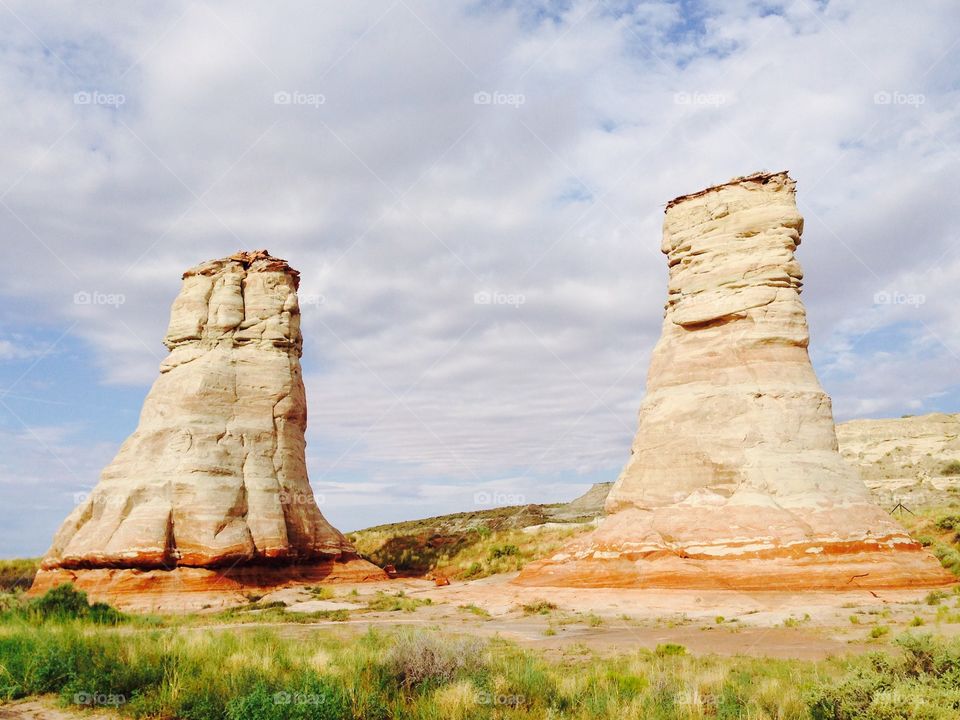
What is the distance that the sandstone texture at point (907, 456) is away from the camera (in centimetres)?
4772

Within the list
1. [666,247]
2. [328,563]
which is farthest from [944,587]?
[328,563]

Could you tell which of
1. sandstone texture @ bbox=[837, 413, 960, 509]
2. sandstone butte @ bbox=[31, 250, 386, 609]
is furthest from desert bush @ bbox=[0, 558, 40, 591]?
sandstone texture @ bbox=[837, 413, 960, 509]

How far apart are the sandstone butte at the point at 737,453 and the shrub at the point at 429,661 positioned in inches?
416

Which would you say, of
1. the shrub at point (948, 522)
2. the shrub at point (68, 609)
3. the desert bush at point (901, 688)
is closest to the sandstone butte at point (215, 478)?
the shrub at point (68, 609)

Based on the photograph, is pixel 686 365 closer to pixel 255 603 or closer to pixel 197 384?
pixel 255 603

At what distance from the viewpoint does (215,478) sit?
85.5ft

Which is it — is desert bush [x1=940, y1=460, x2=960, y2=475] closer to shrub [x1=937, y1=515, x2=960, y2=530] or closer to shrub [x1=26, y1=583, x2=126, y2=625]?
shrub [x1=937, y1=515, x2=960, y2=530]

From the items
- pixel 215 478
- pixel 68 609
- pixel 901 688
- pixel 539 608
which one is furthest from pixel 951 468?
pixel 68 609

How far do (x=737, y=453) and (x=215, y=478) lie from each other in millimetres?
18416

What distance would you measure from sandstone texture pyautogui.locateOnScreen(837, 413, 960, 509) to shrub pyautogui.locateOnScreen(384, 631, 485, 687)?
4268 cm

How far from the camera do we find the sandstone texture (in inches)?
A: 1879

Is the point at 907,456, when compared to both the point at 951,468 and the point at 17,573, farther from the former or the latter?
the point at 17,573

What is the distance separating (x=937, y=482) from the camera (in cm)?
4966

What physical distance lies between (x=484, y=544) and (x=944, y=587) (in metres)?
24.6
